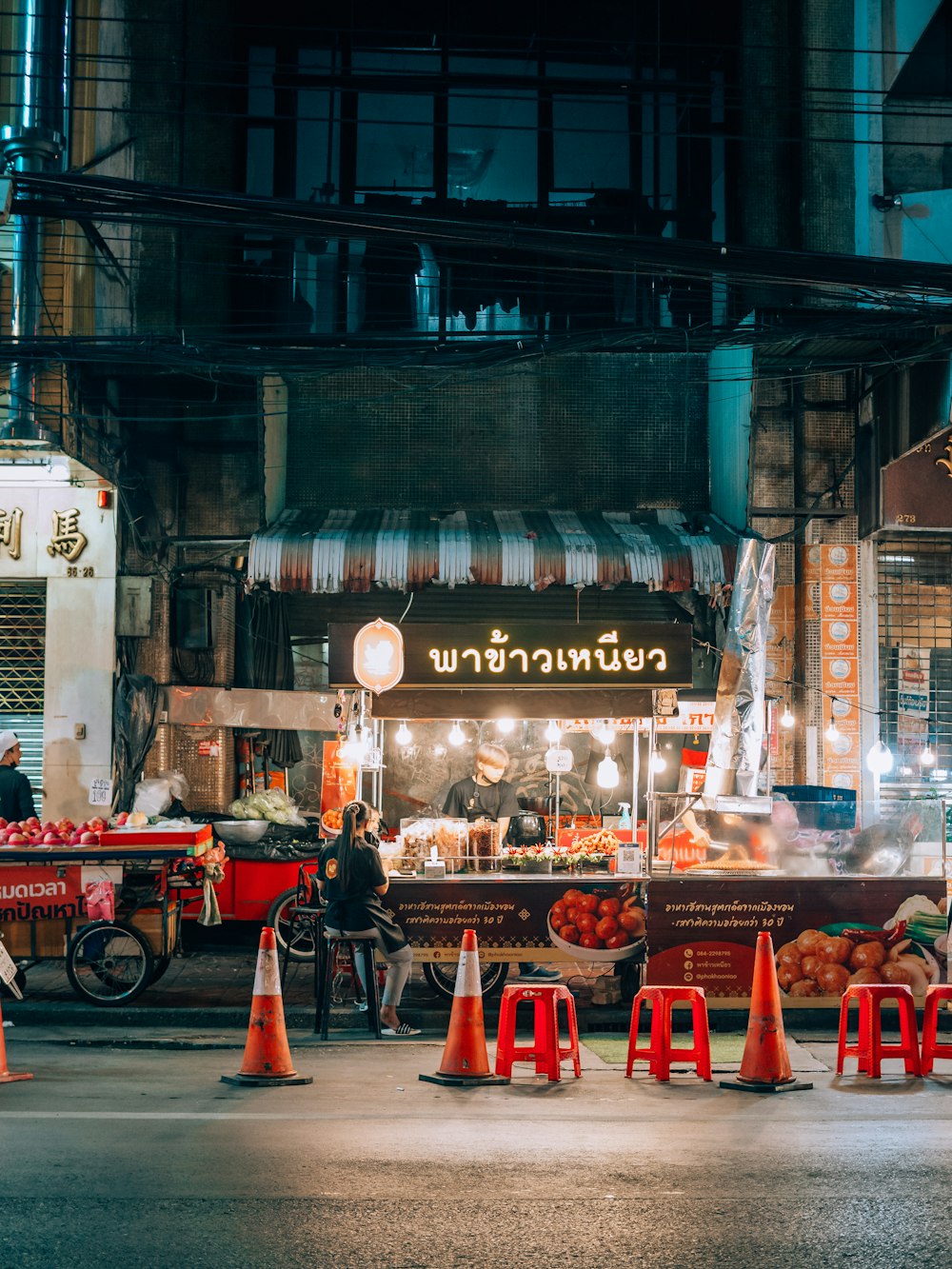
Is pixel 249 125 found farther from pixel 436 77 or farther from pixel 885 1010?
pixel 885 1010

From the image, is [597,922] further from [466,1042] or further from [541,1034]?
[466,1042]

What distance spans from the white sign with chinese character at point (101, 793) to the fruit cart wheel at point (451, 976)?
510 cm

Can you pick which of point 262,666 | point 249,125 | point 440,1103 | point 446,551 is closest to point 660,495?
point 446,551

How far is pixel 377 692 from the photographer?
12969 millimetres

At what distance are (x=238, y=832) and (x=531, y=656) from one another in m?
4.18

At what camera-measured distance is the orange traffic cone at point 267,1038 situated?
9172mm

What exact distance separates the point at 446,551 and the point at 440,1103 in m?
8.45

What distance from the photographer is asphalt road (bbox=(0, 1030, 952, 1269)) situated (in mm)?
5773

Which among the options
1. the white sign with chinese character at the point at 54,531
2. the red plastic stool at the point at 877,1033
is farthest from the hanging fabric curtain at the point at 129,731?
the red plastic stool at the point at 877,1033

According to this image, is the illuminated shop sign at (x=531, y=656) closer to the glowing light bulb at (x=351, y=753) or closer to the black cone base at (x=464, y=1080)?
the glowing light bulb at (x=351, y=753)

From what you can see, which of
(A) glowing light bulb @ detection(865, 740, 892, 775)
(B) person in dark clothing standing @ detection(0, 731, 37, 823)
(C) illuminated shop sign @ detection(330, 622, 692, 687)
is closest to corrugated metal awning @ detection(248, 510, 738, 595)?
(A) glowing light bulb @ detection(865, 740, 892, 775)

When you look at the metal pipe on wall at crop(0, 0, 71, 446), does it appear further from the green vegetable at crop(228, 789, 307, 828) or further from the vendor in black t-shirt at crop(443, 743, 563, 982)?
the vendor in black t-shirt at crop(443, 743, 563, 982)

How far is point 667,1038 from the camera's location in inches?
381

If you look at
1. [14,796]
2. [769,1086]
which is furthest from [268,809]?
[769,1086]
